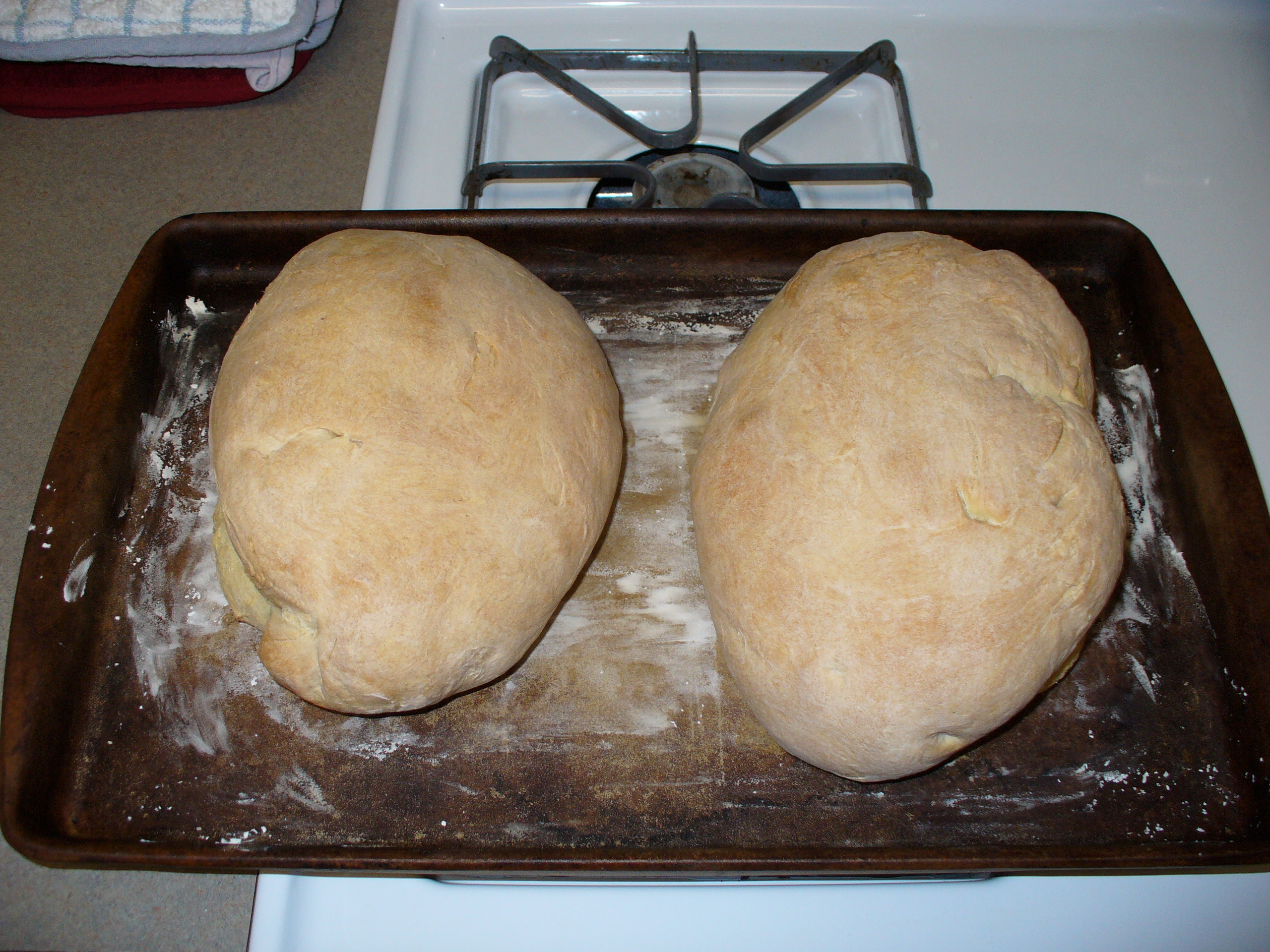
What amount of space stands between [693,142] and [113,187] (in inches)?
58.3

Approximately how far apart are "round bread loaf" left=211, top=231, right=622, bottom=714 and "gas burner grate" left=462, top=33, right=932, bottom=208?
446 mm

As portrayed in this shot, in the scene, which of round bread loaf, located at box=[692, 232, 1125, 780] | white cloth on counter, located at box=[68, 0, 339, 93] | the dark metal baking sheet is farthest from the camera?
white cloth on counter, located at box=[68, 0, 339, 93]

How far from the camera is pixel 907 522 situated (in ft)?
2.93

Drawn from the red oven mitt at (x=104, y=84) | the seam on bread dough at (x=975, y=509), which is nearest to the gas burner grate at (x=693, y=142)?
the seam on bread dough at (x=975, y=509)

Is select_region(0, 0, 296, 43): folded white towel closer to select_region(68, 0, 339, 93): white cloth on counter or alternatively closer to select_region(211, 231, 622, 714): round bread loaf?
select_region(68, 0, 339, 93): white cloth on counter

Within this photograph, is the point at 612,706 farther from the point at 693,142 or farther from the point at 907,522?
the point at 693,142

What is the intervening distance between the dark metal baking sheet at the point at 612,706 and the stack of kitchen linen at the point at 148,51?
810 millimetres

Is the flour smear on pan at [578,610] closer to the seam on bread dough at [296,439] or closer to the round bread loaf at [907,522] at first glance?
the round bread loaf at [907,522]

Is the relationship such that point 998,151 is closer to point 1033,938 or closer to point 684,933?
point 1033,938

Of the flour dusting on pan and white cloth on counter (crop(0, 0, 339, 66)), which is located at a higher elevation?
white cloth on counter (crop(0, 0, 339, 66))

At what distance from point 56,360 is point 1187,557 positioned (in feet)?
7.42

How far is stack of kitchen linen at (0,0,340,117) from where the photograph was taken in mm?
1713

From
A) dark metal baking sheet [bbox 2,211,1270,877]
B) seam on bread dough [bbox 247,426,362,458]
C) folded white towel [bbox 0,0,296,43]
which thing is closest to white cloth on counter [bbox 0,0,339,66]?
folded white towel [bbox 0,0,296,43]

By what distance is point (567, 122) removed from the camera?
1.57m
